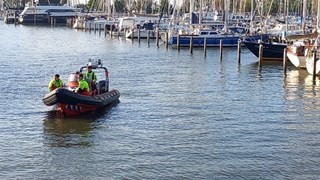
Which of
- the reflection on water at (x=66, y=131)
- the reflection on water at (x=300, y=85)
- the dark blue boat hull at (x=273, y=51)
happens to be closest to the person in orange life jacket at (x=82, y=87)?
the reflection on water at (x=66, y=131)

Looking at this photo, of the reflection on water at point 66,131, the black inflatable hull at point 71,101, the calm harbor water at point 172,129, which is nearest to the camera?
the calm harbor water at point 172,129

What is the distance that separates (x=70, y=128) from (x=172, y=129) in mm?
4780

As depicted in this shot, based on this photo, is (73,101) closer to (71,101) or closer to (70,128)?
(71,101)

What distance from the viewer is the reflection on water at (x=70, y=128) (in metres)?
30.9

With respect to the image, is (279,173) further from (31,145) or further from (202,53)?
(202,53)

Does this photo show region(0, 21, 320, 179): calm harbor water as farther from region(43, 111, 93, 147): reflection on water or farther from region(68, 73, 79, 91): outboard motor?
region(68, 73, 79, 91): outboard motor

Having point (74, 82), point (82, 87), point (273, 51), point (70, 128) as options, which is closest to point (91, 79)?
point (74, 82)

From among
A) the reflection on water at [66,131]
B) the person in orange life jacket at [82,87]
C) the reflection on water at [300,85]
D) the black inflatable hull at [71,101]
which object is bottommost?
the reflection on water at [66,131]

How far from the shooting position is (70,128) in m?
33.7

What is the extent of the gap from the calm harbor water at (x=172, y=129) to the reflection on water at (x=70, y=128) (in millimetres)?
45

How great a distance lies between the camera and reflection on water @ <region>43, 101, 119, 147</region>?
3086 cm

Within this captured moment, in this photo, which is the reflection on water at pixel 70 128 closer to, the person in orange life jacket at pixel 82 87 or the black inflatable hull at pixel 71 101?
the black inflatable hull at pixel 71 101

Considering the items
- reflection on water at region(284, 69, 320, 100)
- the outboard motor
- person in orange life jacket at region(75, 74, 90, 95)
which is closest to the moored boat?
the outboard motor

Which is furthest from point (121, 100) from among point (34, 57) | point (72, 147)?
point (34, 57)
